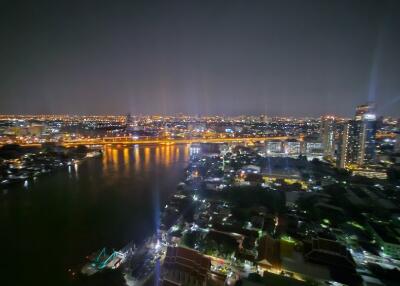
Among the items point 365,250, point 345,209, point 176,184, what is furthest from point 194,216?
point 345,209

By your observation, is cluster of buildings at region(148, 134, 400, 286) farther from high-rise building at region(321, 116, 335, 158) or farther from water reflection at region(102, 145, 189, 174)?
high-rise building at region(321, 116, 335, 158)

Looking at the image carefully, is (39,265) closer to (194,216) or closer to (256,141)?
(194,216)

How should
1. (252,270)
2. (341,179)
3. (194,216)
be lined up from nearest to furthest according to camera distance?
(252,270) → (194,216) → (341,179)

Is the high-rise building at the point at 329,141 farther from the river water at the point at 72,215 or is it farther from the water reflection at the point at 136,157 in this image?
the river water at the point at 72,215

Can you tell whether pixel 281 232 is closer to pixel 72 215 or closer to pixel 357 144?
pixel 72 215

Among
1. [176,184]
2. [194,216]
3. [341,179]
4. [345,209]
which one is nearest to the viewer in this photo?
[194,216]

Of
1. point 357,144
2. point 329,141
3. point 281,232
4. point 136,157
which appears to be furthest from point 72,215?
point 329,141
